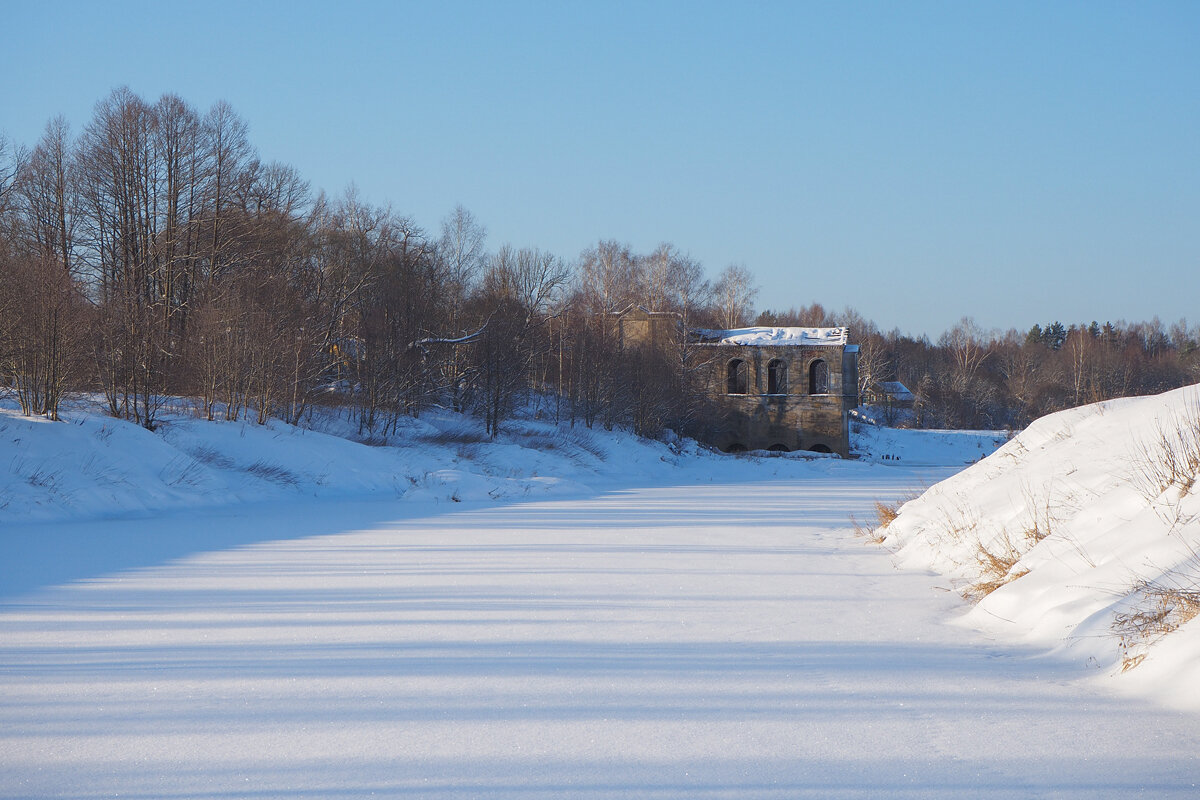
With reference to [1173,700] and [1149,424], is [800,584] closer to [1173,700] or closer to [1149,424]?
[1149,424]

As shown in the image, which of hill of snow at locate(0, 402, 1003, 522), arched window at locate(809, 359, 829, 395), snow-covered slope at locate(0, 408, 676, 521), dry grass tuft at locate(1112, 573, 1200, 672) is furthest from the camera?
arched window at locate(809, 359, 829, 395)

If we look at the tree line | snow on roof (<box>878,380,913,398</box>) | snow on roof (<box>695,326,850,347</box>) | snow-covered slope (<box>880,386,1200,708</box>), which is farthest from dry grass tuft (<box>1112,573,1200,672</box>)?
snow on roof (<box>878,380,913,398</box>)

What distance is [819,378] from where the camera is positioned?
155ft

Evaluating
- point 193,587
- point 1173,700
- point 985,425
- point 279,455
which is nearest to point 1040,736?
point 1173,700

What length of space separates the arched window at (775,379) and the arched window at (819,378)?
133 cm

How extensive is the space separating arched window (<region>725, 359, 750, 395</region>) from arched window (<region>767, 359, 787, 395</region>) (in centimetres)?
110

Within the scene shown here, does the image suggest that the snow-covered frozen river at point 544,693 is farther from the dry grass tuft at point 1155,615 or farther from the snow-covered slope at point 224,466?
the snow-covered slope at point 224,466

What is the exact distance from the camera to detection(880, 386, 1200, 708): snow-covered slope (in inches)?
183

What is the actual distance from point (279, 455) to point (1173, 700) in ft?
A: 58.0

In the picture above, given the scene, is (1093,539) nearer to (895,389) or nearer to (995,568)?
(995,568)

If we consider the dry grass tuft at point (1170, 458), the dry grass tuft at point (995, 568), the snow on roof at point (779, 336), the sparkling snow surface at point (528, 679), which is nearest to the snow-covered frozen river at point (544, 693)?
the sparkling snow surface at point (528, 679)

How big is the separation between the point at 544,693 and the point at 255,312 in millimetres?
21436

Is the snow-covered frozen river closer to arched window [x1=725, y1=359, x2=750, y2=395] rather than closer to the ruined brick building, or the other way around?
the ruined brick building

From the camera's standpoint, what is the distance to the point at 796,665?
5.02 m
